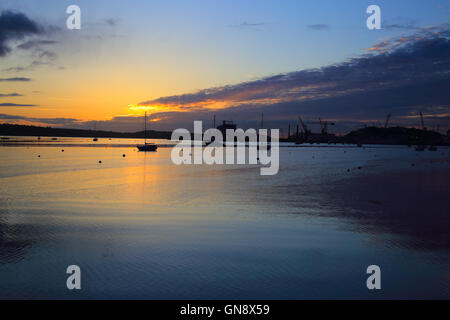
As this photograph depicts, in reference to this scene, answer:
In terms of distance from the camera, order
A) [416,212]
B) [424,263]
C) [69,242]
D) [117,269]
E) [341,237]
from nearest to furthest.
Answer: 1. [117,269]
2. [424,263]
3. [69,242]
4. [341,237]
5. [416,212]

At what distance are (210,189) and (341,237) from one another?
12.1 m

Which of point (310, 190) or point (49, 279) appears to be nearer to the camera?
point (49, 279)

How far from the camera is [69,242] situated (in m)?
10.5

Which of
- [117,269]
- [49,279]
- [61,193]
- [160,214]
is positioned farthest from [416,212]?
[61,193]

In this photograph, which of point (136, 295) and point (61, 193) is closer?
point (136, 295)

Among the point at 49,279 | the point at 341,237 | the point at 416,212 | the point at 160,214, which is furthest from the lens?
the point at 416,212

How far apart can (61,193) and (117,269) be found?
526 inches

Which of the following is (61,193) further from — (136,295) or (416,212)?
(416,212)
